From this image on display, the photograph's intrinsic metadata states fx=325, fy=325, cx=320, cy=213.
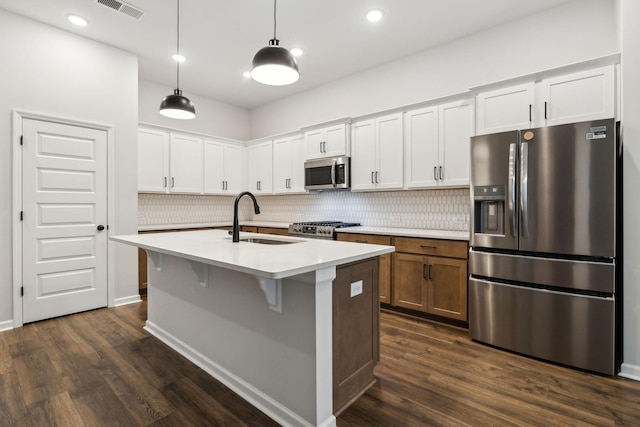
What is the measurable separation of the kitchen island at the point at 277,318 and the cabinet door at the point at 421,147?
→ 75.1 inches

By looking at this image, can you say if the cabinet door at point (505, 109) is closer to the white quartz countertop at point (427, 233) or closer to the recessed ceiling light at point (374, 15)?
the white quartz countertop at point (427, 233)

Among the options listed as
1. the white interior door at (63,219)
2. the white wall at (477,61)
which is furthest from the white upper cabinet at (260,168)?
the white interior door at (63,219)

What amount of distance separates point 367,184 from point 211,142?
2.83 meters

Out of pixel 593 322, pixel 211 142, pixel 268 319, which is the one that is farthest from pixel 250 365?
pixel 211 142

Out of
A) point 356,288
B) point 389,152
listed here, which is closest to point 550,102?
point 389,152


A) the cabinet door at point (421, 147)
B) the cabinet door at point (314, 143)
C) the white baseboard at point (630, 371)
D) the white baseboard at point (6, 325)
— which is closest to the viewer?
the white baseboard at point (630, 371)

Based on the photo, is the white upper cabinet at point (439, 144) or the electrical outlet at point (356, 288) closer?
the electrical outlet at point (356, 288)

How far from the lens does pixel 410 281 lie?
349 centimetres

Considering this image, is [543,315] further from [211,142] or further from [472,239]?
[211,142]

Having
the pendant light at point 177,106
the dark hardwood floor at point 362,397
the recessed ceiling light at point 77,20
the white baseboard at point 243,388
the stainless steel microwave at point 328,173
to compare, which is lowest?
the dark hardwood floor at point 362,397

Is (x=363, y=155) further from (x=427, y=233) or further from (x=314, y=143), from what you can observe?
(x=427, y=233)

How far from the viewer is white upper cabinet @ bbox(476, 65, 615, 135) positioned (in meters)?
2.55

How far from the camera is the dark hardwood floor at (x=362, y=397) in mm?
1863

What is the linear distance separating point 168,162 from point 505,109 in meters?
4.41
